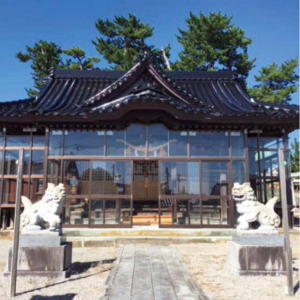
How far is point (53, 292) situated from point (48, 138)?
589cm

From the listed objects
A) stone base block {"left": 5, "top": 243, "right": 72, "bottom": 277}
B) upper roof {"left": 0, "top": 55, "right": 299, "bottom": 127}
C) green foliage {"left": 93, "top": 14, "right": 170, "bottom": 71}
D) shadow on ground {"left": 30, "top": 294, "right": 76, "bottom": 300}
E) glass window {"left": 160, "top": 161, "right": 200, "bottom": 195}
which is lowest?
shadow on ground {"left": 30, "top": 294, "right": 76, "bottom": 300}

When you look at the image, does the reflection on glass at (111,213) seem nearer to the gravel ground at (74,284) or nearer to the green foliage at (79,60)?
the gravel ground at (74,284)

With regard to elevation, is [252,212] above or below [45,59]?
below

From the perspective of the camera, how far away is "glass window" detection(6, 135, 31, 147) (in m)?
9.68

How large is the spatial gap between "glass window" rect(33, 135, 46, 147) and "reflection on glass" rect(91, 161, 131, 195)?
2093 millimetres

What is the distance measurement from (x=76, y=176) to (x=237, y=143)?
5.49 meters

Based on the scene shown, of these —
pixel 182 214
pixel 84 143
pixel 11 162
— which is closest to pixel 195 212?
pixel 182 214

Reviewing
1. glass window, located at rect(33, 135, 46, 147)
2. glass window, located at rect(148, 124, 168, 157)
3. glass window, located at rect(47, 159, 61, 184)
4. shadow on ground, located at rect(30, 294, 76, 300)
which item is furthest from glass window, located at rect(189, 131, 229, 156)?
shadow on ground, located at rect(30, 294, 76, 300)

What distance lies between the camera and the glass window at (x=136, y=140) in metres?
9.27

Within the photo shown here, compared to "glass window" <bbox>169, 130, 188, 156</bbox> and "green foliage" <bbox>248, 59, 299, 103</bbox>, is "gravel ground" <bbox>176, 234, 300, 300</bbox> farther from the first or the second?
"green foliage" <bbox>248, 59, 299, 103</bbox>

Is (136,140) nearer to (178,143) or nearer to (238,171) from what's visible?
(178,143)

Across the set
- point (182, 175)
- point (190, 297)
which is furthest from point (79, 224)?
point (190, 297)

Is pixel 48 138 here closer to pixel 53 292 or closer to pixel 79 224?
pixel 79 224

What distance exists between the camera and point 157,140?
9.38 m
